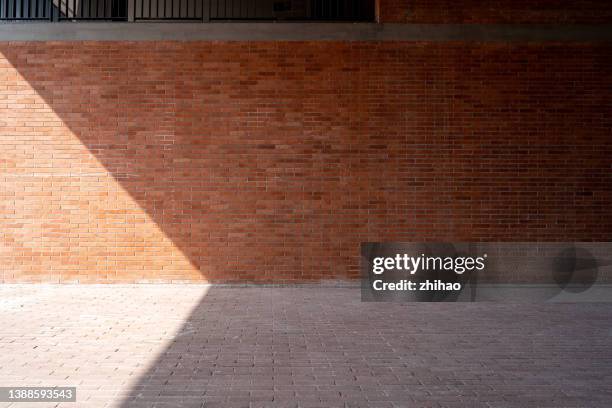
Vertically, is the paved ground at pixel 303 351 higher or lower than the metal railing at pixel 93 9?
lower

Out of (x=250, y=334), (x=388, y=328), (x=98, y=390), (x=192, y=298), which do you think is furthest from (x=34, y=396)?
(x=192, y=298)

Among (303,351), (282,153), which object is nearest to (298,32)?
(282,153)

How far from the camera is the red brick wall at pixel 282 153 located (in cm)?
969

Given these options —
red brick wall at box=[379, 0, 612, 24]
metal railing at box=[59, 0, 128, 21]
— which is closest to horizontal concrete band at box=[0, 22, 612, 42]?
red brick wall at box=[379, 0, 612, 24]

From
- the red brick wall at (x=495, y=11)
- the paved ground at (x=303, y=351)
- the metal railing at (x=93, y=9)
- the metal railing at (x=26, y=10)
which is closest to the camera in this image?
the paved ground at (x=303, y=351)

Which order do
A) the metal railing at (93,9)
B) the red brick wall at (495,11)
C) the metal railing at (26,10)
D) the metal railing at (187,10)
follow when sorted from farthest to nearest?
the metal railing at (93,9) < the metal railing at (187,10) < the metal railing at (26,10) < the red brick wall at (495,11)

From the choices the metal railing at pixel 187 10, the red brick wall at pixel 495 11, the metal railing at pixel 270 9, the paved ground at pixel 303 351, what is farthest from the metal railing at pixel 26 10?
the red brick wall at pixel 495 11

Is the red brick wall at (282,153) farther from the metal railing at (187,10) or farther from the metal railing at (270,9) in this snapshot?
the metal railing at (270,9)

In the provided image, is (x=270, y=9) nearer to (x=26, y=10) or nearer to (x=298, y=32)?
(x=298, y=32)

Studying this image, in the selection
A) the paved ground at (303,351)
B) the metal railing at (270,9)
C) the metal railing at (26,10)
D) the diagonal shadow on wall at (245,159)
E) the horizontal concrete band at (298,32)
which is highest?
the metal railing at (270,9)

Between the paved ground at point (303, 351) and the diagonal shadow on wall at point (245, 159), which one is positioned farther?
the diagonal shadow on wall at point (245, 159)

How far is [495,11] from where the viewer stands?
32.7ft

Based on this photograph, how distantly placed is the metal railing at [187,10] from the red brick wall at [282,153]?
89cm

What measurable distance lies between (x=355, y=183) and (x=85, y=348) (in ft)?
18.2
